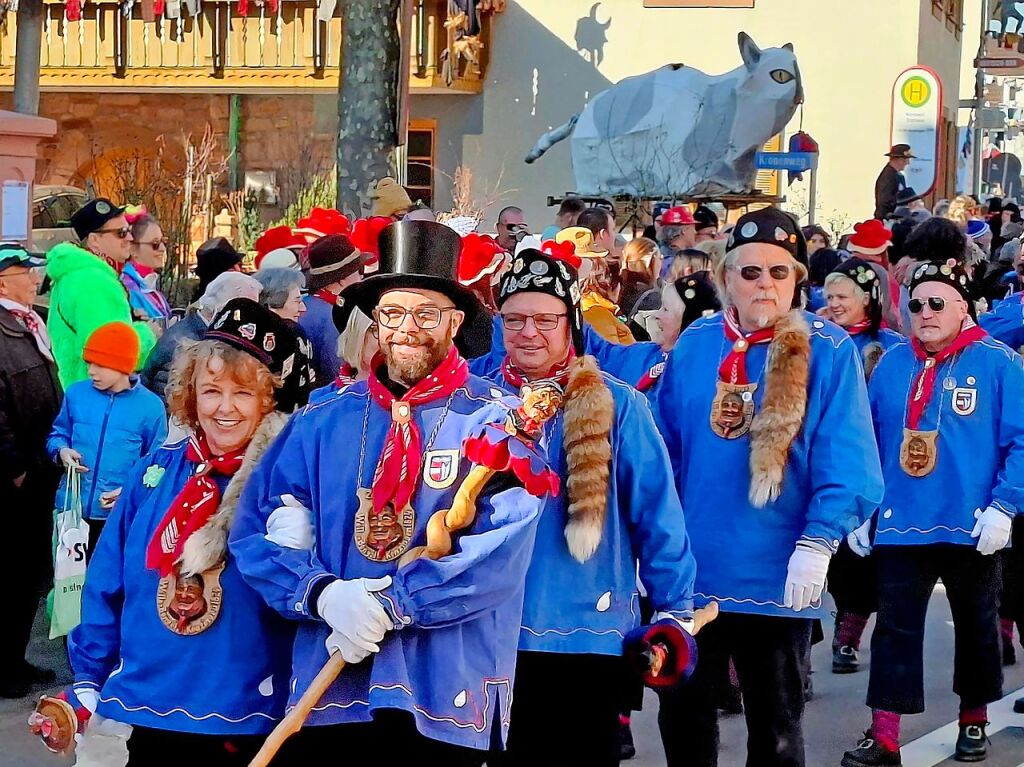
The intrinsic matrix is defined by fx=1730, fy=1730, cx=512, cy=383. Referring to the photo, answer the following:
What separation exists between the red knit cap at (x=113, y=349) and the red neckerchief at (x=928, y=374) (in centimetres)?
306

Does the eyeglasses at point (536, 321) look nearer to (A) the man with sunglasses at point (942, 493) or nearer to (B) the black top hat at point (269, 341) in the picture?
(B) the black top hat at point (269, 341)

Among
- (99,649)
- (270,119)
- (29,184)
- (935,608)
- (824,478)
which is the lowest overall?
(935,608)

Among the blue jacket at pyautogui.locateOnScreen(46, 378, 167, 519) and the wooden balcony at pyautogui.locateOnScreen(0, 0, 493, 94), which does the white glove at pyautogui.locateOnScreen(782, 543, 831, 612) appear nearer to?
the blue jacket at pyautogui.locateOnScreen(46, 378, 167, 519)

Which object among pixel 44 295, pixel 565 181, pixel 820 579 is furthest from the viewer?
pixel 565 181

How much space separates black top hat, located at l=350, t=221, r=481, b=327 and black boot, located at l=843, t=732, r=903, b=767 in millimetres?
3318

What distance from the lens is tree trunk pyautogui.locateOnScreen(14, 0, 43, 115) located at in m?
11.5

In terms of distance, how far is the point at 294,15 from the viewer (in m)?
27.1

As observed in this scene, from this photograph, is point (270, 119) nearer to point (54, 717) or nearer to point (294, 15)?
point (294, 15)

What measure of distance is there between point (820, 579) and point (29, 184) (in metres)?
5.99

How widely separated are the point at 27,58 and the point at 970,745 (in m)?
7.82

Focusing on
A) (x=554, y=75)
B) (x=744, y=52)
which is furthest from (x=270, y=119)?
(x=744, y=52)

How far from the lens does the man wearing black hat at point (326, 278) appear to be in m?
6.74

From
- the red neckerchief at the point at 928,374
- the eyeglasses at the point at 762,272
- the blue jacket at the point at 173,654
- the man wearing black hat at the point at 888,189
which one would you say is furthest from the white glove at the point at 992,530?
the man wearing black hat at the point at 888,189

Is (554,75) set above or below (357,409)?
above
